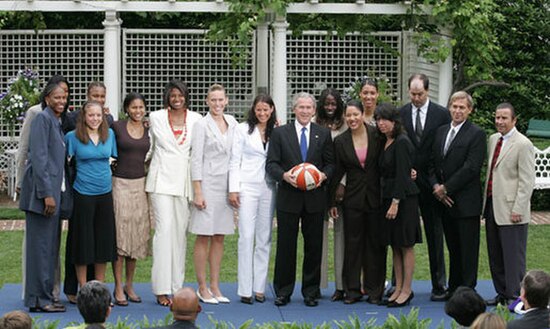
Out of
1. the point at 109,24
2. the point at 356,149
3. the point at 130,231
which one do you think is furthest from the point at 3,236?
the point at 356,149

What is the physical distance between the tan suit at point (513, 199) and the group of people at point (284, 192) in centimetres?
1

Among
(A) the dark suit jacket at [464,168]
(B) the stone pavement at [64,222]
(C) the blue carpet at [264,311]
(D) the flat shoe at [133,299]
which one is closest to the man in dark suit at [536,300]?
(C) the blue carpet at [264,311]

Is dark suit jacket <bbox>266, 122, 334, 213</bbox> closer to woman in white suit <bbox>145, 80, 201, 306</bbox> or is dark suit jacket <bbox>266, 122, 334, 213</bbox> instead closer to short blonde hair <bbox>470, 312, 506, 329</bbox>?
woman in white suit <bbox>145, 80, 201, 306</bbox>

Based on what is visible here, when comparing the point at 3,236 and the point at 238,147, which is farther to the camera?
the point at 3,236

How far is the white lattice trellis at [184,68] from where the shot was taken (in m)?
18.2

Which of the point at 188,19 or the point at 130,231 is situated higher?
the point at 188,19

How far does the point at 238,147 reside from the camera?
36.8ft

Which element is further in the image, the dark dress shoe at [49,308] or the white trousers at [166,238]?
the white trousers at [166,238]

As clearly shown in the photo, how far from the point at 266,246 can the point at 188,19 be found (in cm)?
896

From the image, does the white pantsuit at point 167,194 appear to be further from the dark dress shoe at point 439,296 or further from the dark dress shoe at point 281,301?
the dark dress shoe at point 439,296

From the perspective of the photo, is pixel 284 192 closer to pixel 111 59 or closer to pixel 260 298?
pixel 260 298

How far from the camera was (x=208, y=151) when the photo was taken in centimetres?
1116

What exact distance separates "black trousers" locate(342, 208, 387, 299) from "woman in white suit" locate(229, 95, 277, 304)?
687 mm

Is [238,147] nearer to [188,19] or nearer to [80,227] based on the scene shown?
[80,227]
